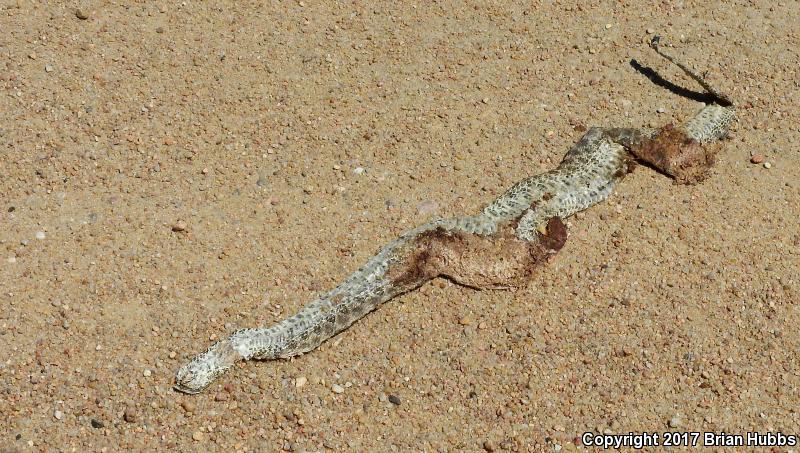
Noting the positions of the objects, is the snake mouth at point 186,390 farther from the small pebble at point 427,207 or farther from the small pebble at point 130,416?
the small pebble at point 427,207

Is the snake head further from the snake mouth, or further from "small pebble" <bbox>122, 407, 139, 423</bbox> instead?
"small pebble" <bbox>122, 407, 139, 423</bbox>

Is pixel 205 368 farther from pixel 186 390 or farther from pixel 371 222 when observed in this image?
pixel 371 222

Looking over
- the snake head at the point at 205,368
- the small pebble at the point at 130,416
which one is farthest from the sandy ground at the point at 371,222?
the snake head at the point at 205,368

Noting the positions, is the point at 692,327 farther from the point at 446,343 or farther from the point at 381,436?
the point at 381,436

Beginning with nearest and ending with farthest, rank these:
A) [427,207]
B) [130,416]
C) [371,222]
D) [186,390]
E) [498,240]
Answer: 1. [130,416]
2. [186,390]
3. [498,240]
4. [371,222]
5. [427,207]

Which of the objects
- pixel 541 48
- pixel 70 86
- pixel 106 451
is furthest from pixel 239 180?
pixel 541 48

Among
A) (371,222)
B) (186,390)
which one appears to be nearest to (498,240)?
(371,222)

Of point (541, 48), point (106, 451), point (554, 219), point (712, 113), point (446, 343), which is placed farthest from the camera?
point (541, 48)

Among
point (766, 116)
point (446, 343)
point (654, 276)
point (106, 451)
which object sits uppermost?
point (766, 116)
